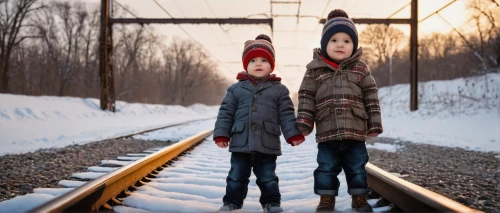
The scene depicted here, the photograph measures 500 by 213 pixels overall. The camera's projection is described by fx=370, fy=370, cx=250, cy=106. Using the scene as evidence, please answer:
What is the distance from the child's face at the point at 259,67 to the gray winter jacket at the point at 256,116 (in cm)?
4

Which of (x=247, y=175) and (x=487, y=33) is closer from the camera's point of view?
(x=247, y=175)

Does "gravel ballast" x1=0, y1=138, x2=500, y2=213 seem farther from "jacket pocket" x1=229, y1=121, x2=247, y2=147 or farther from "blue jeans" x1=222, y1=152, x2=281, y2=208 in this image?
"jacket pocket" x1=229, y1=121, x2=247, y2=147

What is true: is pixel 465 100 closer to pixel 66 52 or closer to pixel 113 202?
pixel 113 202

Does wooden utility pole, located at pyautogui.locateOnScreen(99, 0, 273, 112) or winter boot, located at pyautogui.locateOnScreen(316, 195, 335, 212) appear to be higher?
wooden utility pole, located at pyautogui.locateOnScreen(99, 0, 273, 112)

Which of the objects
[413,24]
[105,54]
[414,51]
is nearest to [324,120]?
[413,24]

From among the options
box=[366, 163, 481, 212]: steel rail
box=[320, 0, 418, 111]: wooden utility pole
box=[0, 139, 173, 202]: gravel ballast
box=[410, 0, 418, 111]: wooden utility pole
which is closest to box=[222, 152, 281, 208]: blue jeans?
box=[366, 163, 481, 212]: steel rail

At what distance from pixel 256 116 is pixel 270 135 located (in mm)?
152

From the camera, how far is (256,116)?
2395 mm

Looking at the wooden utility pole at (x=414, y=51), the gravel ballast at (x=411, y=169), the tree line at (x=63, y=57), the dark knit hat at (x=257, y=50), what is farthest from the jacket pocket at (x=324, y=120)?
the tree line at (x=63, y=57)

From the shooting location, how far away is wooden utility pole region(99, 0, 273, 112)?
14.1 meters

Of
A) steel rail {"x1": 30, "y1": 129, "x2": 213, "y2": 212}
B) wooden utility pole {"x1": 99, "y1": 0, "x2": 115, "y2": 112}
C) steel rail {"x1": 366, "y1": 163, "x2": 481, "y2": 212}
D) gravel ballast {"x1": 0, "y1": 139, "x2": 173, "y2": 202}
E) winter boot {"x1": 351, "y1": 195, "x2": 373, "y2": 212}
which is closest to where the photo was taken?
steel rail {"x1": 366, "y1": 163, "x2": 481, "y2": 212}

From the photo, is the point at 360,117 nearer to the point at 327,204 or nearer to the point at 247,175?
the point at 327,204

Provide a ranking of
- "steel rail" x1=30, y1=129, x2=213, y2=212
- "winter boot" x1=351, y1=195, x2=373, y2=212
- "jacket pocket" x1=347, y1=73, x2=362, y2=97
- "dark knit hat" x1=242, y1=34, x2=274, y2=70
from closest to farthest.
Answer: "steel rail" x1=30, y1=129, x2=213, y2=212
"winter boot" x1=351, y1=195, x2=373, y2=212
"jacket pocket" x1=347, y1=73, x2=362, y2=97
"dark knit hat" x1=242, y1=34, x2=274, y2=70

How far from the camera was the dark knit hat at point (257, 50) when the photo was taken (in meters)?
2.49
